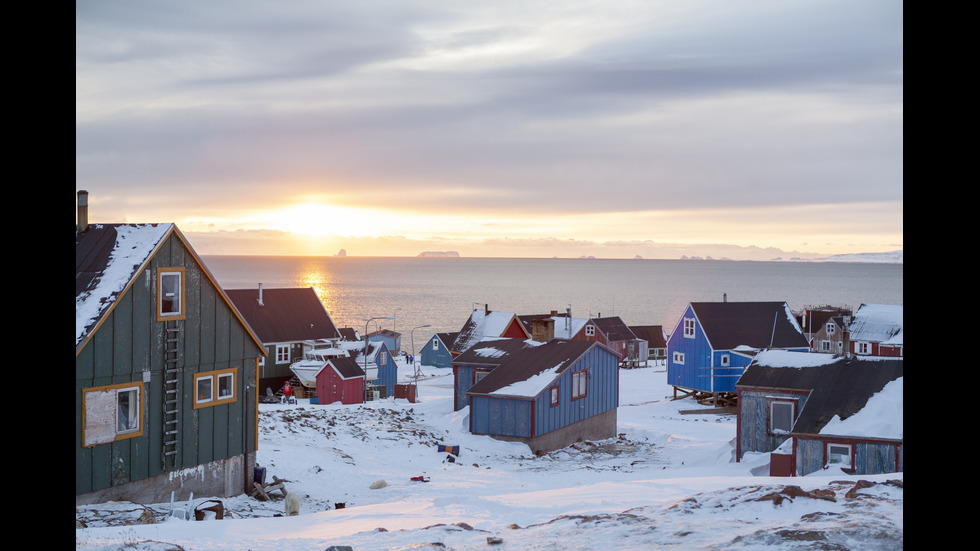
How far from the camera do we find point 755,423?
29.2m

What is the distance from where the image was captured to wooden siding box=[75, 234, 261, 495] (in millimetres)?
18719

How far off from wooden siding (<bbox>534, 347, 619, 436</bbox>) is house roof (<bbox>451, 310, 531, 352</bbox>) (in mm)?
18414

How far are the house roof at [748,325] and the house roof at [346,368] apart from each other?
74.9 ft

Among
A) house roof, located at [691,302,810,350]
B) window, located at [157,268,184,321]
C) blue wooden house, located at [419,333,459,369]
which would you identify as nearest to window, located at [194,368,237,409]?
window, located at [157,268,184,321]

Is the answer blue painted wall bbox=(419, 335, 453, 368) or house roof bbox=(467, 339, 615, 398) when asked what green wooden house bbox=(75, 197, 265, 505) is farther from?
blue painted wall bbox=(419, 335, 453, 368)

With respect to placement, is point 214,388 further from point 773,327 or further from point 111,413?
point 773,327
